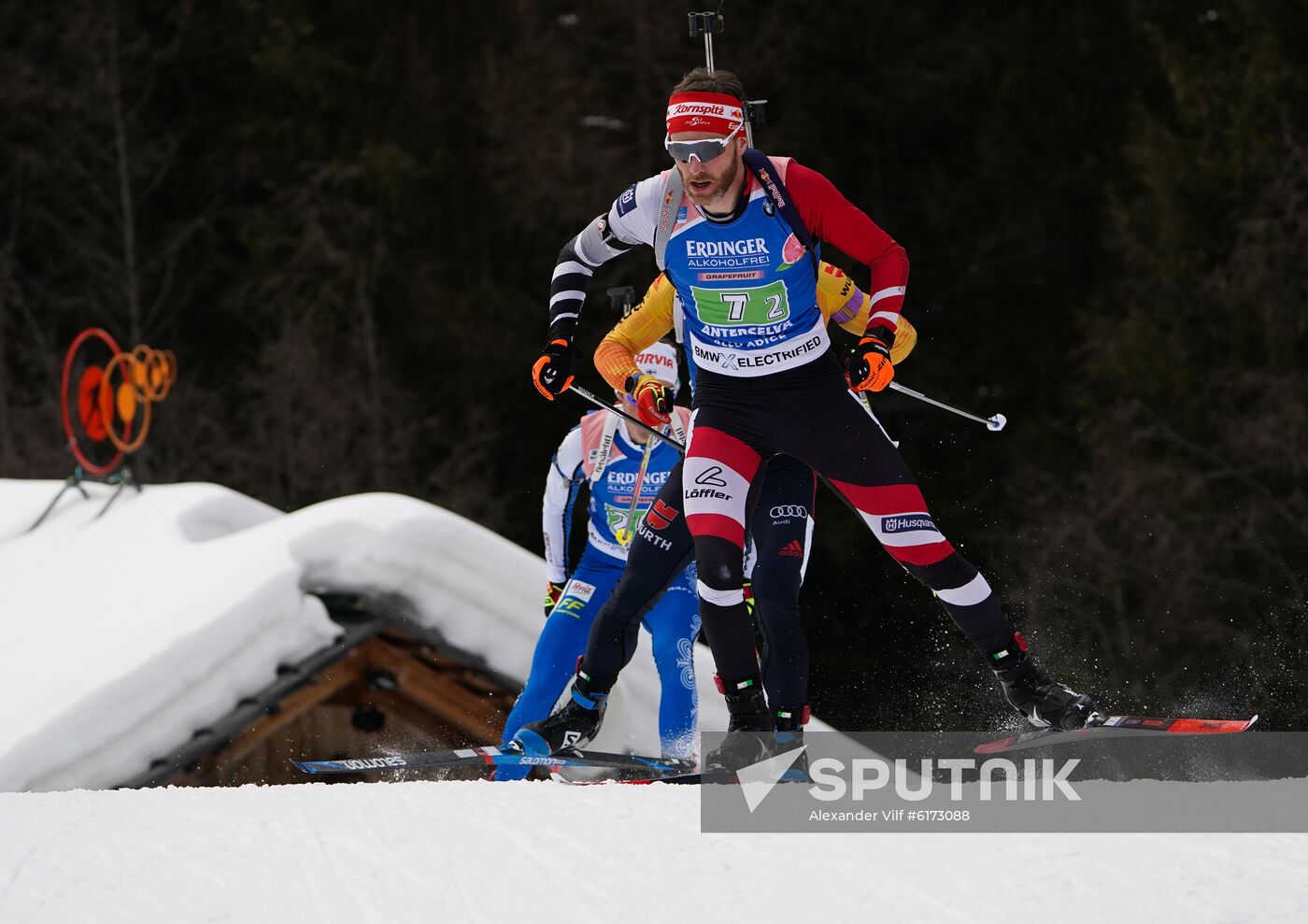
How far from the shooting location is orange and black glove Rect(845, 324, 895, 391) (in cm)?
456

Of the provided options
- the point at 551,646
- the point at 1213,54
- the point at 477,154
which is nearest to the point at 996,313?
the point at 1213,54

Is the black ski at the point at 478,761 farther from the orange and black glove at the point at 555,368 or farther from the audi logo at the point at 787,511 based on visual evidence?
the orange and black glove at the point at 555,368

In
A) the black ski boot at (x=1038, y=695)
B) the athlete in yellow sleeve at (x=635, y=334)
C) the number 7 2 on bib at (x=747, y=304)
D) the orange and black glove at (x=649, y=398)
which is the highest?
the number 7 2 on bib at (x=747, y=304)

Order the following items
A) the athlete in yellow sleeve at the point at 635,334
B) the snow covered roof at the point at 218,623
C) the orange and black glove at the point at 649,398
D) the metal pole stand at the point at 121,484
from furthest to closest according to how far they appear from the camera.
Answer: the metal pole stand at the point at 121,484 < the snow covered roof at the point at 218,623 < the athlete in yellow sleeve at the point at 635,334 < the orange and black glove at the point at 649,398

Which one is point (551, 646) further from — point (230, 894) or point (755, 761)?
point (230, 894)

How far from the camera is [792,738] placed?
499 cm

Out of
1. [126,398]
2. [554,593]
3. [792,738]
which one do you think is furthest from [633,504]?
[126,398]

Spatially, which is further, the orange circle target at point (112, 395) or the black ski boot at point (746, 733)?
the orange circle target at point (112, 395)

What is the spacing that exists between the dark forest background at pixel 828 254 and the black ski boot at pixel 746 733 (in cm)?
1095

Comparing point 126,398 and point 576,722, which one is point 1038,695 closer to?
point 576,722

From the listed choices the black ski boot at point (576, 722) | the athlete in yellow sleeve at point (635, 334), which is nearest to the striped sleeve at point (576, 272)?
the athlete in yellow sleeve at point (635, 334)

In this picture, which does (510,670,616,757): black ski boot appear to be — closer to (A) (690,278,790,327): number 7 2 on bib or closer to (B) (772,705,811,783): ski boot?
(B) (772,705,811,783): ski boot

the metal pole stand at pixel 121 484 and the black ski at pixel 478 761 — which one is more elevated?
the black ski at pixel 478 761

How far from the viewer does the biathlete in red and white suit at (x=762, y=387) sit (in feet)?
15.3
